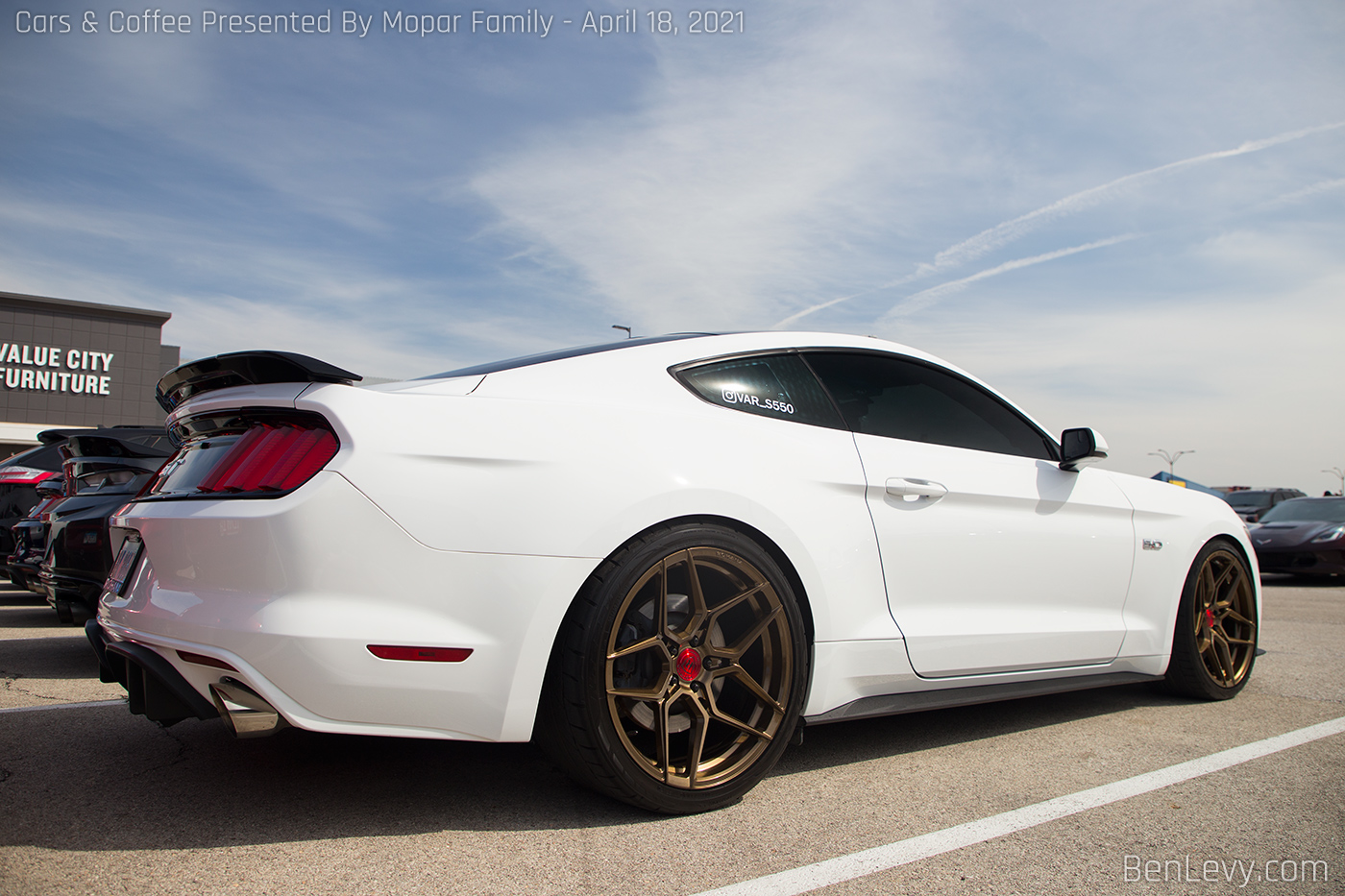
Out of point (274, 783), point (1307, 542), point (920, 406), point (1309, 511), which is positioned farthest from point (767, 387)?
point (1309, 511)

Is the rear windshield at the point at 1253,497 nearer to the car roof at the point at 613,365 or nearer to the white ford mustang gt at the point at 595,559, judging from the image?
the white ford mustang gt at the point at 595,559

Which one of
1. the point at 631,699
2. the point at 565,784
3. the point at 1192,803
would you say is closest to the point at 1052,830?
the point at 1192,803

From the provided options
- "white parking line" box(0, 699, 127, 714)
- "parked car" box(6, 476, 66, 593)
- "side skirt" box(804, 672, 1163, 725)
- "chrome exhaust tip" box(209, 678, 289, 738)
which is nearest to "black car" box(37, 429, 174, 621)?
"parked car" box(6, 476, 66, 593)

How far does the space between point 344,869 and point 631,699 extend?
0.80m

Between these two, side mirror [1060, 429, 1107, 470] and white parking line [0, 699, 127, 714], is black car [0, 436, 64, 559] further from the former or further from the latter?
side mirror [1060, 429, 1107, 470]

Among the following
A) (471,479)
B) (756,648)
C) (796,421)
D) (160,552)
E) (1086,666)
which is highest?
(796,421)

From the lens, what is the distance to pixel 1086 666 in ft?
11.8

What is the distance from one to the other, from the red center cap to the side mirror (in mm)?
1996

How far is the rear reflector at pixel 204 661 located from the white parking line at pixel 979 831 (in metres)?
1.25

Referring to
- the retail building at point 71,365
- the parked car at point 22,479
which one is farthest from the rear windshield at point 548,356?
the retail building at point 71,365

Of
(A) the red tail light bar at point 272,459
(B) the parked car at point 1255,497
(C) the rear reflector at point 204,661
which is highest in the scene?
(A) the red tail light bar at point 272,459

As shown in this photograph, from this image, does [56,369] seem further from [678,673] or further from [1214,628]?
[1214,628]

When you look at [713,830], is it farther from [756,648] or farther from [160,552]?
[160,552]

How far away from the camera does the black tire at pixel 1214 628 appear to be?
13.5ft
